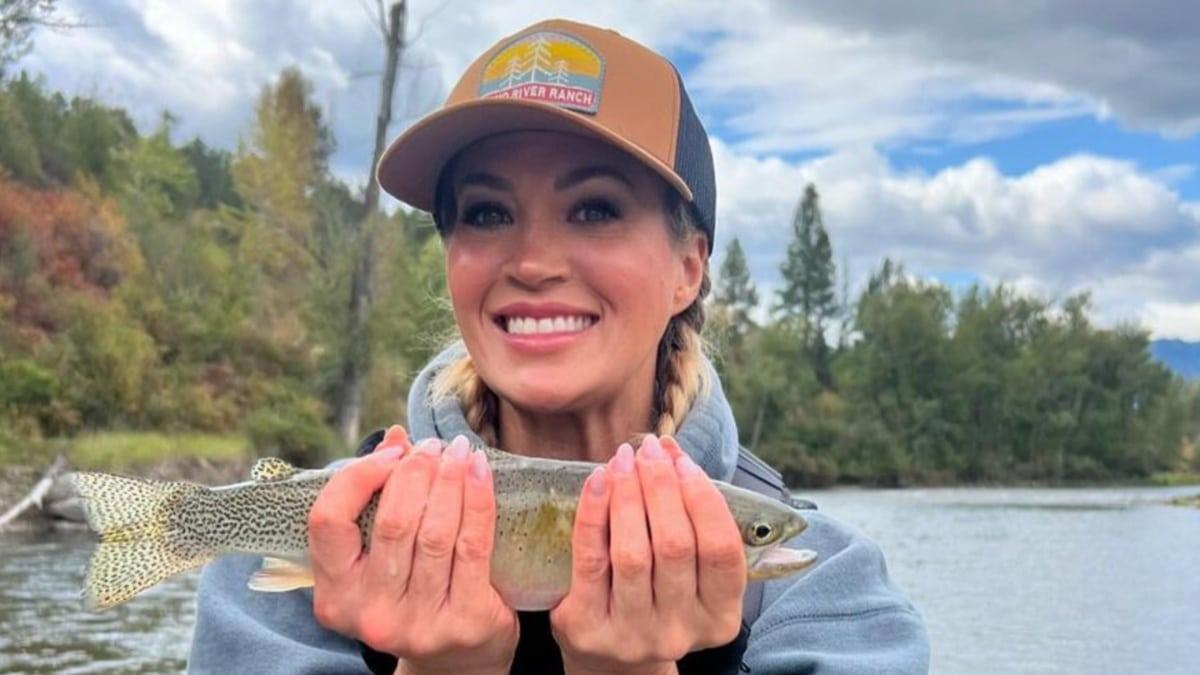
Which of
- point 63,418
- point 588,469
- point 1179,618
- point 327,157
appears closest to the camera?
point 588,469

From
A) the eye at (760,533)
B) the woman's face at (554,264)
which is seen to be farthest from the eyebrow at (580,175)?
the eye at (760,533)

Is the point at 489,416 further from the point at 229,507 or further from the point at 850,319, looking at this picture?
the point at 850,319

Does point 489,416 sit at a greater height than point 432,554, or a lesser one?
greater

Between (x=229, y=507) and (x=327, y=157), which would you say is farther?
(x=327, y=157)

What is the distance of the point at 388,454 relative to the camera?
7.97 ft

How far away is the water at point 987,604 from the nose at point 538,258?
11.5 metres

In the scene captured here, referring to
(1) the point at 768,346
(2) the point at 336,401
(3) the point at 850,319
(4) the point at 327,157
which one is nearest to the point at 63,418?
(2) the point at 336,401

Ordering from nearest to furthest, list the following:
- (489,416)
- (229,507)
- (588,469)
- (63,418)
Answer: (588,469)
(229,507)
(489,416)
(63,418)

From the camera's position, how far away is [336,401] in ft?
129

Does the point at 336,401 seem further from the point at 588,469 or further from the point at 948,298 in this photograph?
the point at 948,298

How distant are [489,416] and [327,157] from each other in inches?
2149

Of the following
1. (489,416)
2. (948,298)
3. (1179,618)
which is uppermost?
(948,298)

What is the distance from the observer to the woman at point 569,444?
7.73 feet

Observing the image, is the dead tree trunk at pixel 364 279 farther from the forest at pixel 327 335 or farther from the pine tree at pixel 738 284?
the pine tree at pixel 738 284
